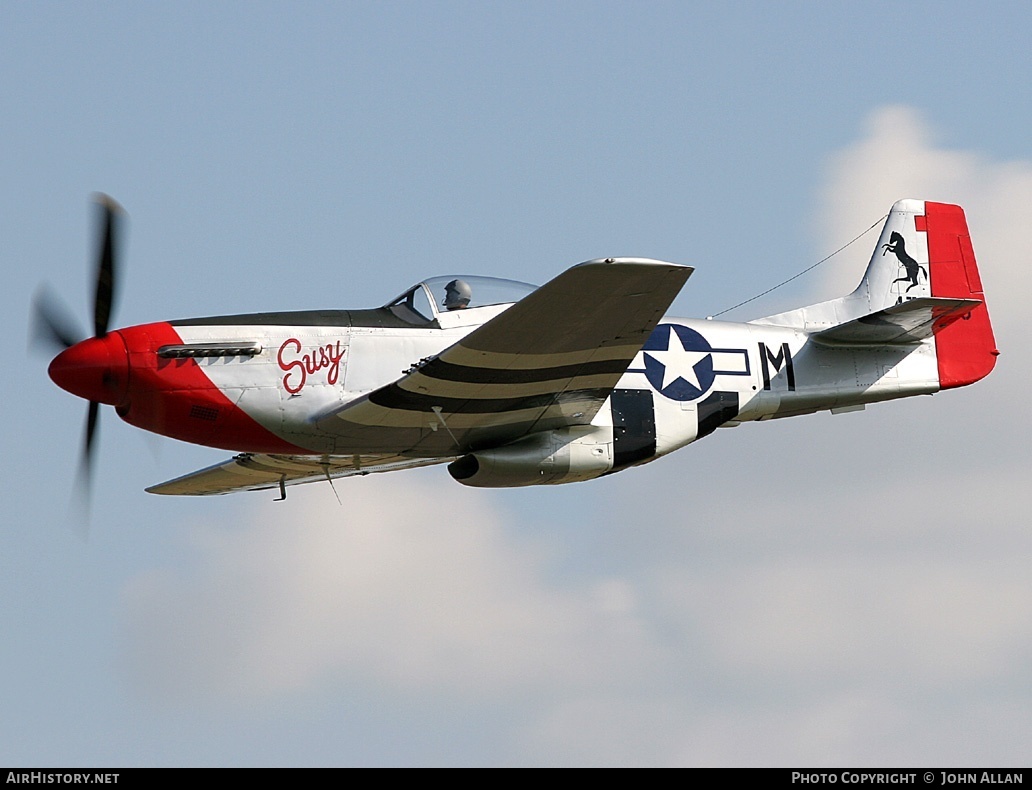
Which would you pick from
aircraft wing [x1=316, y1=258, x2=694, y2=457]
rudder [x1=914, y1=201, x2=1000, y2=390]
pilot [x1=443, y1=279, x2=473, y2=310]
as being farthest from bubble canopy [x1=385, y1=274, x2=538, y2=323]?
rudder [x1=914, y1=201, x2=1000, y2=390]

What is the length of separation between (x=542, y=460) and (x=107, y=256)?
4810 millimetres

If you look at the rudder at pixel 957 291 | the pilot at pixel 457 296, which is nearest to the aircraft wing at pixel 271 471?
the pilot at pixel 457 296

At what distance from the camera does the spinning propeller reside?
47.4ft

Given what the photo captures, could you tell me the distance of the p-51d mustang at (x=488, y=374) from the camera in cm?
1416

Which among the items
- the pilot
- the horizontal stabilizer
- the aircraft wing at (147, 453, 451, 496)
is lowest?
the aircraft wing at (147, 453, 451, 496)

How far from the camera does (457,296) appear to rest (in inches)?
612

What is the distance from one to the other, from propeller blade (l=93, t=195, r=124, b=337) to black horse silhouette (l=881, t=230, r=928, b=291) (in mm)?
9865

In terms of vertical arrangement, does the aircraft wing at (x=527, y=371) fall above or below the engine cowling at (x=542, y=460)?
above

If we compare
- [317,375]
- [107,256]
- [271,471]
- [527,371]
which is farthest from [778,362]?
[107,256]

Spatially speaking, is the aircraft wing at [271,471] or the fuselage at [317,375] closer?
the fuselage at [317,375]

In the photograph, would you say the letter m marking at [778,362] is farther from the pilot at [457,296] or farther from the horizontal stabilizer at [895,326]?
the pilot at [457,296]

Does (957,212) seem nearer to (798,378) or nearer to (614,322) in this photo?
(798,378)

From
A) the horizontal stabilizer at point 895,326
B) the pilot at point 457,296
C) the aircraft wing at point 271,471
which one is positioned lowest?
the aircraft wing at point 271,471

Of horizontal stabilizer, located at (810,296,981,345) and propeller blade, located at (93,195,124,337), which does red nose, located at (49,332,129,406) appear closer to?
propeller blade, located at (93,195,124,337)
